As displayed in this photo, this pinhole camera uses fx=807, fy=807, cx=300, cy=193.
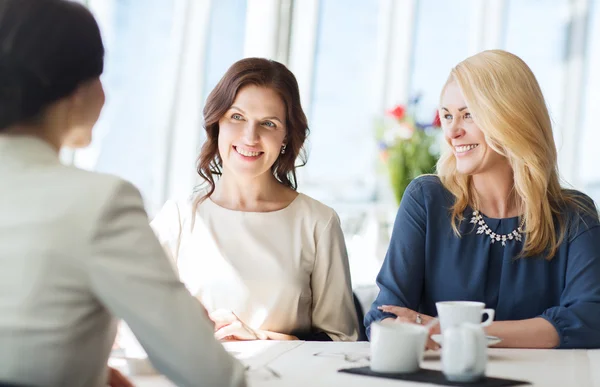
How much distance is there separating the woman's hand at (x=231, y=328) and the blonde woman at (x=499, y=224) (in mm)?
348

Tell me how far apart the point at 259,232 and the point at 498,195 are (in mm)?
798

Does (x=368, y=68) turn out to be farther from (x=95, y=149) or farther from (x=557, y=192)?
(x=557, y=192)

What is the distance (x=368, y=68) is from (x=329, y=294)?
13.0 feet

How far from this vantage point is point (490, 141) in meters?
2.50

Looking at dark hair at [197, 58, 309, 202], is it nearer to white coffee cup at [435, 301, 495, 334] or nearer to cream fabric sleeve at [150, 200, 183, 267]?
cream fabric sleeve at [150, 200, 183, 267]

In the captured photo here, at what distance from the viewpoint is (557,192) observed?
2.60m

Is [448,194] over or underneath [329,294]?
over

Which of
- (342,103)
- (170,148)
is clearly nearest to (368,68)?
(342,103)

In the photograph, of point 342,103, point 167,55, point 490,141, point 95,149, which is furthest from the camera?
point 342,103

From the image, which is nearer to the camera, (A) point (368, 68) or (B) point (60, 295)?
(B) point (60, 295)

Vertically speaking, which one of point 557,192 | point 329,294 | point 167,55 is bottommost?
point 329,294

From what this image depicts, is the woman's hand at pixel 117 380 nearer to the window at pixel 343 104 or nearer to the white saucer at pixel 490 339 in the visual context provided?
the white saucer at pixel 490 339

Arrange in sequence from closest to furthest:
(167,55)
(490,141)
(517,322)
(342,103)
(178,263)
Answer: (517,322) → (490,141) → (178,263) → (167,55) → (342,103)

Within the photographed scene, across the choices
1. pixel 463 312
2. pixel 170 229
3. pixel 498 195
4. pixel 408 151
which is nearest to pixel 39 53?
pixel 463 312
